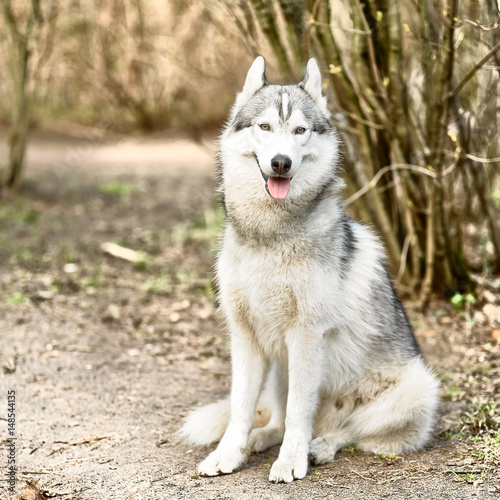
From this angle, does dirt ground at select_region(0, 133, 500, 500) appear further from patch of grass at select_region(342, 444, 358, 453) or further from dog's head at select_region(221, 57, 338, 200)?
dog's head at select_region(221, 57, 338, 200)

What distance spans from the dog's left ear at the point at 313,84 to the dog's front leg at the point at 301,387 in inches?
49.5

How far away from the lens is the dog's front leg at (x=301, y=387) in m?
3.35

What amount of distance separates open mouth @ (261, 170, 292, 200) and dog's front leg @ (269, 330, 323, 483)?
2.30ft

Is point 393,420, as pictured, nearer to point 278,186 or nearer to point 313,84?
point 278,186

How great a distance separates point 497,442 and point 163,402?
2084 millimetres

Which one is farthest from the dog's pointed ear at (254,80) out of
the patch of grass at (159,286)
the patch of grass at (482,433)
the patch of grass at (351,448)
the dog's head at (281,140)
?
the patch of grass at (159,286)

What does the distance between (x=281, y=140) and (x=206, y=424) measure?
1675 millimetres

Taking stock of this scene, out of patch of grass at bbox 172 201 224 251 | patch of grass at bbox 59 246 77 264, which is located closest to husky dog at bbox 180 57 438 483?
patch of grass at bbox 59 246 77 264

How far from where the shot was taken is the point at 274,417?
386 centimetres

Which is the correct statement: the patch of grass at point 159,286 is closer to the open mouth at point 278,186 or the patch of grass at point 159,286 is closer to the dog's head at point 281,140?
the dog's head at point 281,140

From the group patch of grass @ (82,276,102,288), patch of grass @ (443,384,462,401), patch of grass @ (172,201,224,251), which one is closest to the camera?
patch of grass @ (443,384,462,401)

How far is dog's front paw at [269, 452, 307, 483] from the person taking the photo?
3234mm

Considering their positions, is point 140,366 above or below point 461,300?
below

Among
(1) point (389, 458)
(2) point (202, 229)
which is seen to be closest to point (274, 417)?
(1) point (389, 458)
